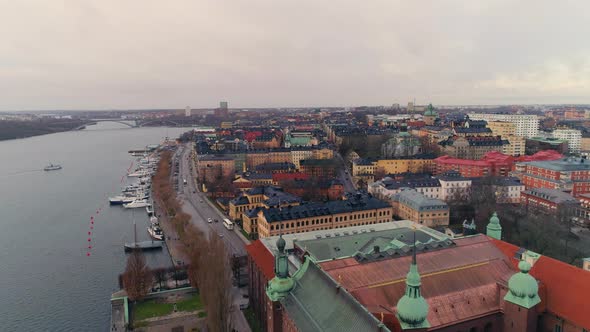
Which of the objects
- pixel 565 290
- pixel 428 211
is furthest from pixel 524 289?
pixel 428 211

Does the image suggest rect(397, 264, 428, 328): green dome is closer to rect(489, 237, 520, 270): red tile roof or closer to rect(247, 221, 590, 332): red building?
rect(247, 221, 590, 332): red building

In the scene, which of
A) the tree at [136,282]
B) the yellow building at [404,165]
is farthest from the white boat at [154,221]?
the yellow building at [404,165]

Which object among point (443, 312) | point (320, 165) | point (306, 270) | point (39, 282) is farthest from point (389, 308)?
point (320, 165)

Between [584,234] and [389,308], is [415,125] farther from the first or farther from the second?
[389,308]

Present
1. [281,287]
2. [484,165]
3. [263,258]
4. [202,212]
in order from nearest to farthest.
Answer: [281,287], [263,258], [202,212], [484,165]

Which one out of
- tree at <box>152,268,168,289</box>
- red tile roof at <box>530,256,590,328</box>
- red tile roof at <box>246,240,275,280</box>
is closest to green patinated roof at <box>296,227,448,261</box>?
red tile roof at <box>246,240,275,280</box>

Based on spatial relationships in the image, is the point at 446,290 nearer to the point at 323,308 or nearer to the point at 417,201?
the point at 323,308
